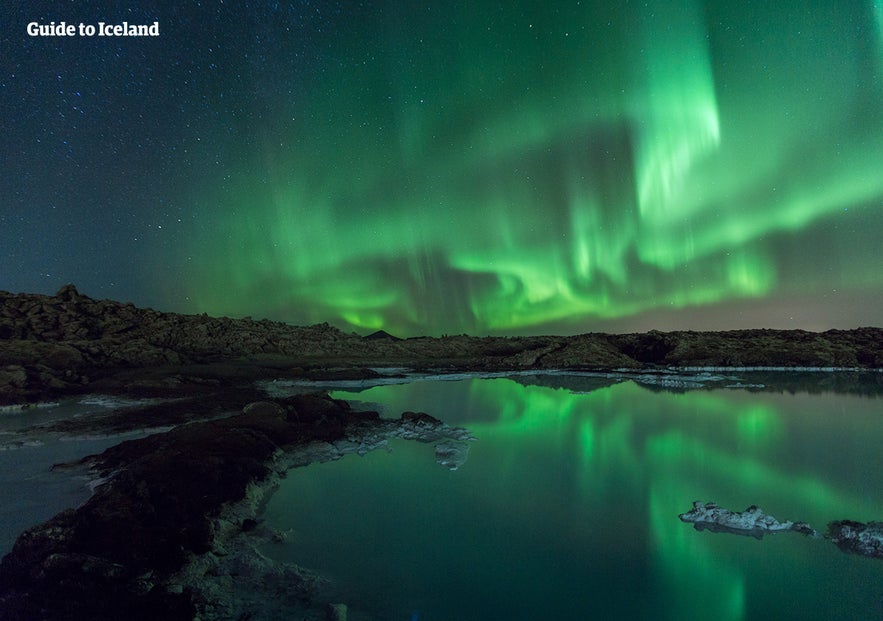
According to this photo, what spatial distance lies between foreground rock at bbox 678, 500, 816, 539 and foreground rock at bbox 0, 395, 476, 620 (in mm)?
8638

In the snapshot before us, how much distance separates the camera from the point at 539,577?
299 inches

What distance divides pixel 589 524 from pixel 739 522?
3253mm

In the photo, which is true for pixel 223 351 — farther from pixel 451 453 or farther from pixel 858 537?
pixel 858 537

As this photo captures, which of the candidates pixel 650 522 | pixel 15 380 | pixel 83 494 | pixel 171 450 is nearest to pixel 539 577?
pixel 650 522

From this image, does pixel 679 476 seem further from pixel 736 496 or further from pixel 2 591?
pixel 2 591

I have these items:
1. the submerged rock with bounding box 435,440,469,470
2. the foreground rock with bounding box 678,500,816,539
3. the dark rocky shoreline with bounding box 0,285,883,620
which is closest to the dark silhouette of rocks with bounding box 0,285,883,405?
the dark rocky shoreline with bounding box 0,285,883,620

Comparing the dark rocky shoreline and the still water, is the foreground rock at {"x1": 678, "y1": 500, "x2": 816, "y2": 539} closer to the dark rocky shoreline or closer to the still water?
the still water

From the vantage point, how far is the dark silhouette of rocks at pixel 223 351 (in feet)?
99.1

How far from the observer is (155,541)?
7.41 meters

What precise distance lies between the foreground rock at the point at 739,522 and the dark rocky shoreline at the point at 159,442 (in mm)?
7828

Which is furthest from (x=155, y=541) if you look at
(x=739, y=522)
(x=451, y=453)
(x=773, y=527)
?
(x=773, y=527)

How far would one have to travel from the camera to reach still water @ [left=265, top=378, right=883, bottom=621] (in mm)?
6945

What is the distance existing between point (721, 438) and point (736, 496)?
806 cm

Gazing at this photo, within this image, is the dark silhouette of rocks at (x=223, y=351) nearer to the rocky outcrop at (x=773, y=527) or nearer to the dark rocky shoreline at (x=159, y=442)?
the dark rocky shoreline at (x=159, y=442)
